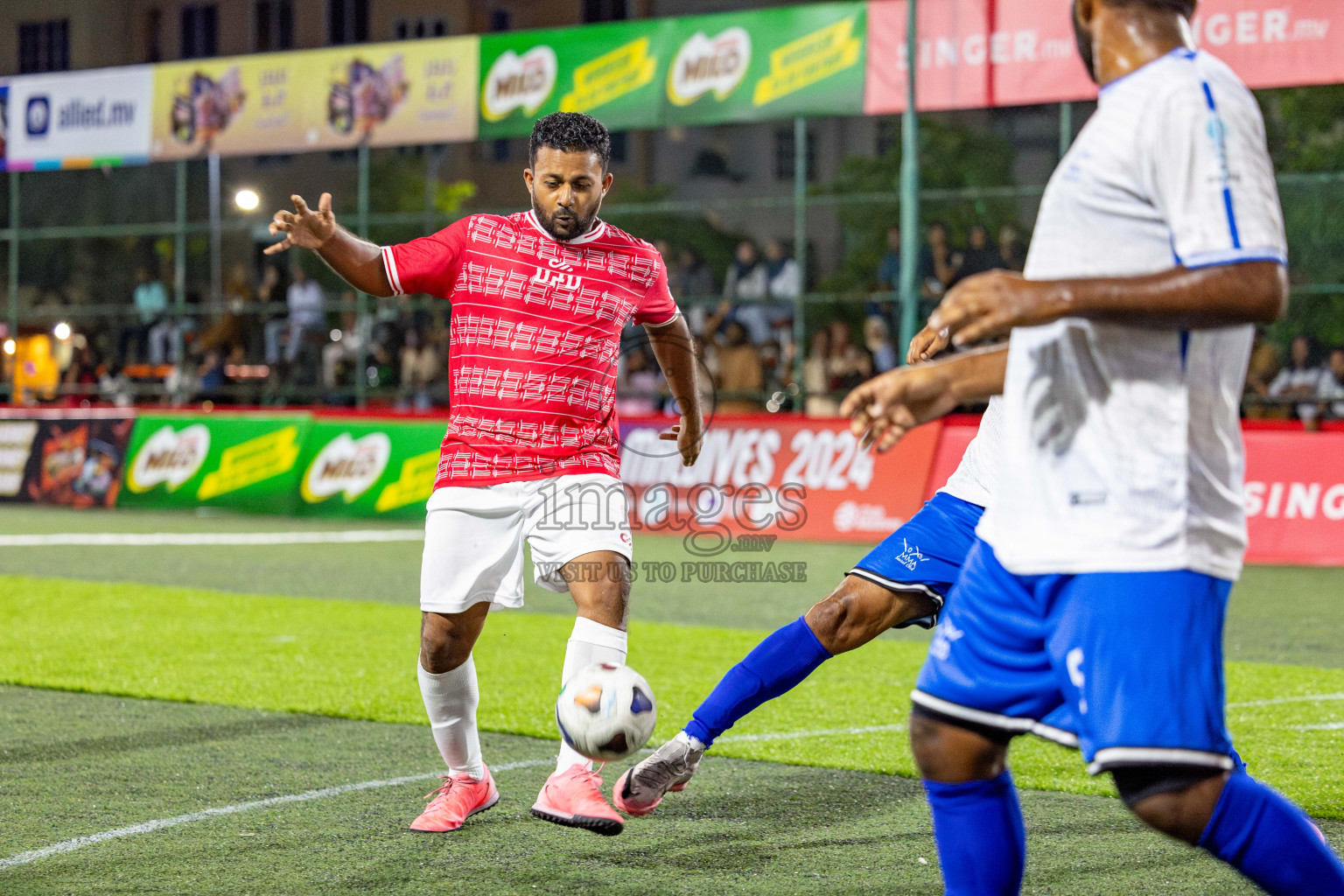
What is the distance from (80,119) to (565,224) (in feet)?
58.2

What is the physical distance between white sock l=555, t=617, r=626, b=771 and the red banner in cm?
1051

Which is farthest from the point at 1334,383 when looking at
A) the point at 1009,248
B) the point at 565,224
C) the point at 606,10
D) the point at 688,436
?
the point at 606,10

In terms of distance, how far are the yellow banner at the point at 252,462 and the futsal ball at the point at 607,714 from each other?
42.3ft

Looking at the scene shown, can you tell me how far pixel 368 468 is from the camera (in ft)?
52.6

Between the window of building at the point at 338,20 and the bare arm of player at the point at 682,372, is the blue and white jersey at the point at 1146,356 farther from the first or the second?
the window of building at the point at 338,20

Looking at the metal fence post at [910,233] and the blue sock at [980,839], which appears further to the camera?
the metal fence post at [910,233]

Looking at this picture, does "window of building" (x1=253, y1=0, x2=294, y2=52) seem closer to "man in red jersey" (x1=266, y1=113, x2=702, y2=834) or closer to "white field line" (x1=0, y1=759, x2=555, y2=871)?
"white field line" (x1=0, y1=759, x2=555, y2=871)

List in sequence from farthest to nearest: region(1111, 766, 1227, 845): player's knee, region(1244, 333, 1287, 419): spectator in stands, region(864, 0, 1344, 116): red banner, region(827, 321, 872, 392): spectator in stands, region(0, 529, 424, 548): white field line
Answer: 1. region(827, 321, 872, 392): spectator in stands
2. region(1244, 333, 1287, 419): spectator in stands
3. region(0, 529, 424, 548): white field line
4. region(864, 0, 1344, 116): red banner
5. region(1111, 766, 1227, 845): player's knee

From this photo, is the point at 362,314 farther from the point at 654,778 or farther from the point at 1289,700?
the point at 654,778

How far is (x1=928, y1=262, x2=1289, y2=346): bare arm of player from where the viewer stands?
2.45m

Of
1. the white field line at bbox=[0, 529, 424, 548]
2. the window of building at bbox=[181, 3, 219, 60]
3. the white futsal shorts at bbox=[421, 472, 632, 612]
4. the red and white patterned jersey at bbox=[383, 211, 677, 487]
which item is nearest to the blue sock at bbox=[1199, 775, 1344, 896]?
the white futsal shorts at bbox=[421, 472, 632, 612]

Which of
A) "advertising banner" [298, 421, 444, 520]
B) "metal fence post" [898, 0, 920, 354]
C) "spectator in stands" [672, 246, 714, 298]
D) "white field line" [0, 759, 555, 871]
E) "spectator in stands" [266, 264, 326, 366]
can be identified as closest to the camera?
"white field line" [0, 759, 555, 871]

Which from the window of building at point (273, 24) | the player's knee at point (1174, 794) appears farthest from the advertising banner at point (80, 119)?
the window of building at point (273, 24)

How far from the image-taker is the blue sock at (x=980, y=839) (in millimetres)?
2855
